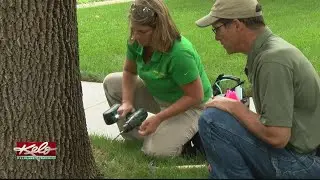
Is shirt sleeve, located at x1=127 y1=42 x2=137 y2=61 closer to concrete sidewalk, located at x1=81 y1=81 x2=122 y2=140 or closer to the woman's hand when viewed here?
the woman's hand

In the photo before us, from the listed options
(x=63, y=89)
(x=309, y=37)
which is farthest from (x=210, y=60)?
(x=63, y=89)

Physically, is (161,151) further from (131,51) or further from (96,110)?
(96,110)

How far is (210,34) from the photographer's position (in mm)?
9867

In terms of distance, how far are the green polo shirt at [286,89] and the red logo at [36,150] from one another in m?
1.17

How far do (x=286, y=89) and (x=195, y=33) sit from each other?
6980mm

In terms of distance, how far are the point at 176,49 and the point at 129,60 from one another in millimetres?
564

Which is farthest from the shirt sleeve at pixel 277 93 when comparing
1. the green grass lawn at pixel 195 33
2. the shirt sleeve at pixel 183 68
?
the green grass lawn at pixel 195 33

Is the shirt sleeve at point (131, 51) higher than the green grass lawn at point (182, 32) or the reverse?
higher

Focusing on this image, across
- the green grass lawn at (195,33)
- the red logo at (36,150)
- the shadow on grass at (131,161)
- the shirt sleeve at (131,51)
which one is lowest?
the green grass lawn at (195,33)

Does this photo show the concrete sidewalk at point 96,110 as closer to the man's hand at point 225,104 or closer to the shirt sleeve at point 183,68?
the shirt sleeve at point 183,68

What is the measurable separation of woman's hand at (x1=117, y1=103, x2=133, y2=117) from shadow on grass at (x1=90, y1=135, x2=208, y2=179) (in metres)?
0.27

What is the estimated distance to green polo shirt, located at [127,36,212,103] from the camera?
4.16 m

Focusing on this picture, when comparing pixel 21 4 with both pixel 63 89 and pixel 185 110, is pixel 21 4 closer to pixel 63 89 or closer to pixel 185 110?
pixel 63 89

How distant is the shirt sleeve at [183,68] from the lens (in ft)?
13.6
